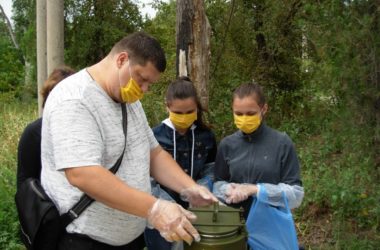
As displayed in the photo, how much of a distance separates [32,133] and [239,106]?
4.04 feet

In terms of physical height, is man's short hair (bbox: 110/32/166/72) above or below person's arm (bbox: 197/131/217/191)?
above

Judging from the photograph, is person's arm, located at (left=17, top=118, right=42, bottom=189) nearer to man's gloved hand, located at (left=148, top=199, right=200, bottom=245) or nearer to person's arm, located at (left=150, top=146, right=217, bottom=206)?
person's arm, located at (left=150, top=146, right=217, bottom=206)

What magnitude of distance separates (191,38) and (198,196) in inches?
99.9

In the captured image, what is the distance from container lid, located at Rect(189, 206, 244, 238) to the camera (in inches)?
75.4

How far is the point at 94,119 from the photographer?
1889 mm

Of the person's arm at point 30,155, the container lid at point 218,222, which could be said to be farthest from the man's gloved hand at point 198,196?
the person's arm at point 30,155

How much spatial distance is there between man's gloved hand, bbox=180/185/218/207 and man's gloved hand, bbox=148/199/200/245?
506mm

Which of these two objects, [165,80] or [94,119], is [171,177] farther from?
[165,80]

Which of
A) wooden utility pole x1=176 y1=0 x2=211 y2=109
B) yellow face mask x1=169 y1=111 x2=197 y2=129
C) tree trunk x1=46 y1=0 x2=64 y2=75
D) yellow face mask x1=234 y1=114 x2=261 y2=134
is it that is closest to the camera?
yellow face mask x1=234 y1=114 x2=261 y2=134

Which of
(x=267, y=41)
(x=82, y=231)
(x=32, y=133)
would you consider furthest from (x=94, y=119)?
(x=267, y=41)

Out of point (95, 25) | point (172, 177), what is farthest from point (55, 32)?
point (172, 177)

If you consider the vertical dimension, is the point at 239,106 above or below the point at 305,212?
above

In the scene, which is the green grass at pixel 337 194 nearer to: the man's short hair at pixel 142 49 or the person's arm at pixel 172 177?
the person's arm at pixel 172 177

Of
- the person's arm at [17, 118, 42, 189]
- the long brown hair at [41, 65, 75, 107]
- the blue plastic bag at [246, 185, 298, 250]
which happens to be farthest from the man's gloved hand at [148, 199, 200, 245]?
the long brown hair at [41, 65, 75, 107]
